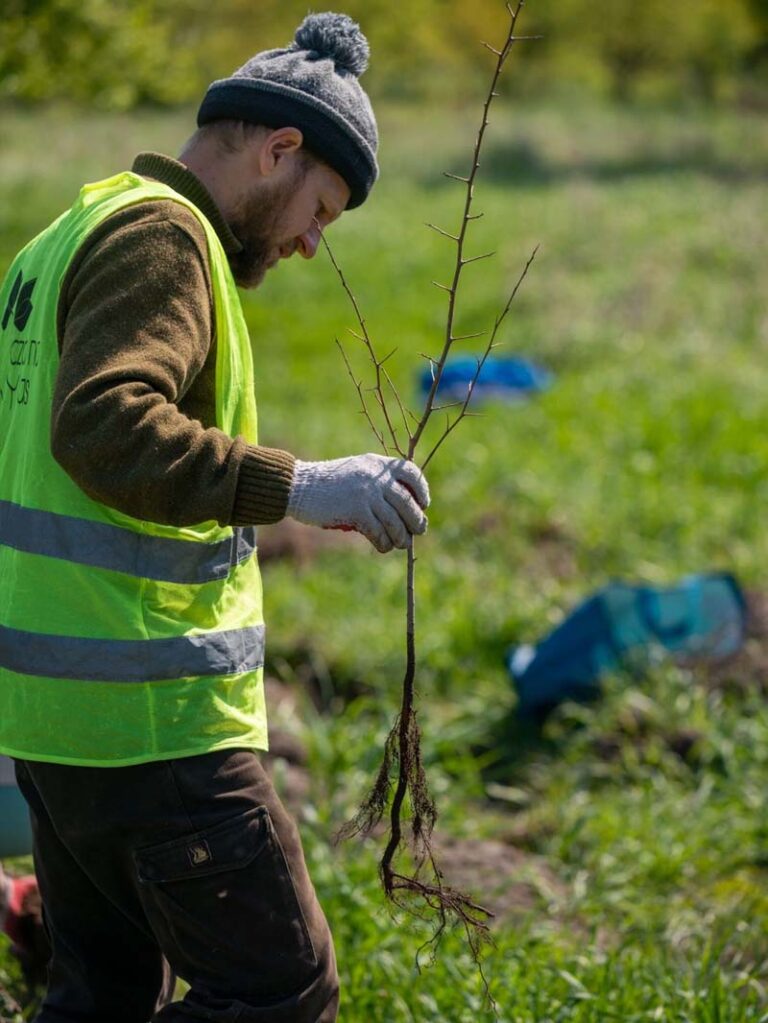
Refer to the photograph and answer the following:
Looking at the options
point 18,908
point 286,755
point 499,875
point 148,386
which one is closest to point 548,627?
point 286,755

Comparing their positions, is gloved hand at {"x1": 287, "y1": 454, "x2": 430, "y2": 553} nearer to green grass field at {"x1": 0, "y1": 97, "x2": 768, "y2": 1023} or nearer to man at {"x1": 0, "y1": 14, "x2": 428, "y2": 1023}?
man at {"x1": 0, "y1": 14, "x2": 428, "y2": 1023}

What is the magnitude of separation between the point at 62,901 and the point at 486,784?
2560 mm

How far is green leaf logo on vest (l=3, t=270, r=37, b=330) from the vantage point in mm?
2287

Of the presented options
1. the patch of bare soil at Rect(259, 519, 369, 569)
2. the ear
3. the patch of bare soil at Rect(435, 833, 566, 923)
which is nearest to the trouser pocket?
the ear

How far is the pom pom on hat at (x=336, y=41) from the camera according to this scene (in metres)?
2.48

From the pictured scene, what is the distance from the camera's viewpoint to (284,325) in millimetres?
13773

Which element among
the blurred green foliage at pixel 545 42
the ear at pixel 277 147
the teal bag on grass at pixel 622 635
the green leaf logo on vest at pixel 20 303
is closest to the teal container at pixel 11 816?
the green leaf logo on vest at pixel 20 303

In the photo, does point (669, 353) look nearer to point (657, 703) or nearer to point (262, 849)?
point (657, 703)

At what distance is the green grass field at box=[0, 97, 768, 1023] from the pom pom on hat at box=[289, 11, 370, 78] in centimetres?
193

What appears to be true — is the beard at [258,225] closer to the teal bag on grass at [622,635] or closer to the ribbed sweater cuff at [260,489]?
the ribbed sweater cuff at [260,489]

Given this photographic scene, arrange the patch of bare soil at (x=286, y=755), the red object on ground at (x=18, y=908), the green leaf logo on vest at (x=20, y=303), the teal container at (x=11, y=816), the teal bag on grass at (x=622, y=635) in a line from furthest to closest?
the teal bag on grass at (x=622, y=635) < the patch of bare soil at (x=286, y=755) < the red object on ground at (x=18, y=908) < the teal container at (x=11, y=816) < the green leaf logo on vest at (x=20, y=303)

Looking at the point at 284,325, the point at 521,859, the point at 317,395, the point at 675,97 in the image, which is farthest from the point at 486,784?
the point at 675,97

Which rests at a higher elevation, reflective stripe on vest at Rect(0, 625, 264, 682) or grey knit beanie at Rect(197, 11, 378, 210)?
grey knit beanie at Rect(197, 11, 378, 210)

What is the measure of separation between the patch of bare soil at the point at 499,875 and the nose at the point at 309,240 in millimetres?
1945
